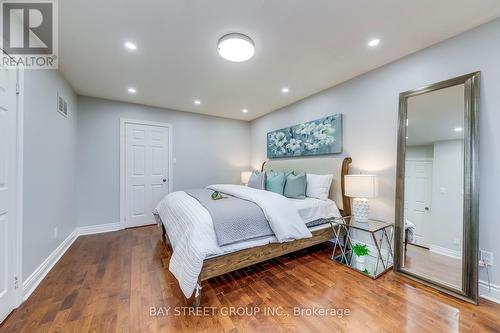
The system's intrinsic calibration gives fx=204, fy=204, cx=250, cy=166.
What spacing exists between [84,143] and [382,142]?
468cm

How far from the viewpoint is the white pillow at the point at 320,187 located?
9.74ft

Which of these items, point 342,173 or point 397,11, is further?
point 342,173

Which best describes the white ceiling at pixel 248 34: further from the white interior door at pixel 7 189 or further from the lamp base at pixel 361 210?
the lamp base at pixel 361 210

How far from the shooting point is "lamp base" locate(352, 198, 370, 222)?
8.16ft

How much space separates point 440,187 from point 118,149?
187 inches

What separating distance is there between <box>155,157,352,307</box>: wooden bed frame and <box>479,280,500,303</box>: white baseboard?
1.33m

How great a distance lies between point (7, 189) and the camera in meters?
1.60

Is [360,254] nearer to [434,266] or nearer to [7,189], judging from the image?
[434,266]

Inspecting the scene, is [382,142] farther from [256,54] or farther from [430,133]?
[256,54]

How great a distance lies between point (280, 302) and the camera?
1.76 m

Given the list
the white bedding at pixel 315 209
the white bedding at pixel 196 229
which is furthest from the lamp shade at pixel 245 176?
the white bedding at pixel 315 209

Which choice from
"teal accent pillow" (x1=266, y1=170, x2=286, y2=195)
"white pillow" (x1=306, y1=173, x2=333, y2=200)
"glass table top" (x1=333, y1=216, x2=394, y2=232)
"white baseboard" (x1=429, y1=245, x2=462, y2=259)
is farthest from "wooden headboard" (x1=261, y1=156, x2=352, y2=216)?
"white baseboard" (x1=429, y1=245, x2=462, y2=259)

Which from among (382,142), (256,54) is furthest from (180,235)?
(382,142)

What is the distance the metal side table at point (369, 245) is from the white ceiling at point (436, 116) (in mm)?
1041
